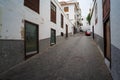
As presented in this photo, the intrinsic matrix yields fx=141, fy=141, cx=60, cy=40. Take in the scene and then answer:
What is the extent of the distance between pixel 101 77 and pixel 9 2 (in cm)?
564

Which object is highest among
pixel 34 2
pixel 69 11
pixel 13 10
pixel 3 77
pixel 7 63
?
pixel 69 11

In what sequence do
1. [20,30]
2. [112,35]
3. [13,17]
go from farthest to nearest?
[20,30]
[13,17]
[112,35]

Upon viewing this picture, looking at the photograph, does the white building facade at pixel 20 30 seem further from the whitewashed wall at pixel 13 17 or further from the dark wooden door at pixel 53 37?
the dark wooden door at pixel 53 37

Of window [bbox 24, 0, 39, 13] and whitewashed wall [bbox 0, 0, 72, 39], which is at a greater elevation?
window [bbox 24, 0, 39, 13]

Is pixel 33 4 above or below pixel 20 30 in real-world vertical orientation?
above

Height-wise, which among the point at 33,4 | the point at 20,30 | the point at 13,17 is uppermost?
the point at 33,4

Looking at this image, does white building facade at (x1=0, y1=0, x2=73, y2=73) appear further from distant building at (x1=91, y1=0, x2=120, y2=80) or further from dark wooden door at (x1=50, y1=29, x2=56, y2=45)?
distant building at (x1=91, y1=0, x2=120, y2=80)

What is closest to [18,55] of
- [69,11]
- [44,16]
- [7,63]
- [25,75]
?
[7,63]

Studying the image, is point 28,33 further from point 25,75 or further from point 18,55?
point 25,75

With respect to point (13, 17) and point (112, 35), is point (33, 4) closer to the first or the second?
point (13, 17)

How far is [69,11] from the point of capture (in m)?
38.4

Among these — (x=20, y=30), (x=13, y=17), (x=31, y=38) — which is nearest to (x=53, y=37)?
(x=31, y=38)

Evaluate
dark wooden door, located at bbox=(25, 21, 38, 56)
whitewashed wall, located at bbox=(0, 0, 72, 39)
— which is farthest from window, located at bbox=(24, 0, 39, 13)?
dark wooden door, located at bbox=(25, 21, 38, 56)

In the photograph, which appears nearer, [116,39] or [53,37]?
[116,39]
